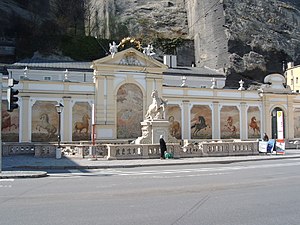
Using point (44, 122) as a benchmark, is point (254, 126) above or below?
below

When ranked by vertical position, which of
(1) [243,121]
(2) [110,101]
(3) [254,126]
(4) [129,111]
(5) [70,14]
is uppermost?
(5) [70,14]

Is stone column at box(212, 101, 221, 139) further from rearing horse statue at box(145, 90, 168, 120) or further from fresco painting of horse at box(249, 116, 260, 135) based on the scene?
rearing horse statue at box(145, 90, 168, 120)

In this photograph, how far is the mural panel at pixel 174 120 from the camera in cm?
4147


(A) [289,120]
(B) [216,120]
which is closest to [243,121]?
(B) [216,120]

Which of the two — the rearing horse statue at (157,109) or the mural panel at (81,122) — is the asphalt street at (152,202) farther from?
the mural panel at (81,122)

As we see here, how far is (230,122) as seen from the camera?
44250 mm

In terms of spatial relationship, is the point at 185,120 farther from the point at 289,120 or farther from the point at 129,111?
the point at 289,120

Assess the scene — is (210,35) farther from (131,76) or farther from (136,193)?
(136,193)

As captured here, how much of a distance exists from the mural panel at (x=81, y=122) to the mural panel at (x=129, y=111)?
2989 mm

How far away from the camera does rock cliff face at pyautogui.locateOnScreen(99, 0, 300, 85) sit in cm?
6209

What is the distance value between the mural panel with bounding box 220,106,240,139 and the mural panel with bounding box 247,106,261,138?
1670mm

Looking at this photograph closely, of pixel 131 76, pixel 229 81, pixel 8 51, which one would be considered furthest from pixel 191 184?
pixel 8 51

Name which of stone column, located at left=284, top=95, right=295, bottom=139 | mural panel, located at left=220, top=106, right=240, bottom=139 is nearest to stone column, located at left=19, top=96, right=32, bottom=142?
mural panel, located at left=220, top=106, right=240, bottom=139

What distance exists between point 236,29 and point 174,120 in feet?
93.9
